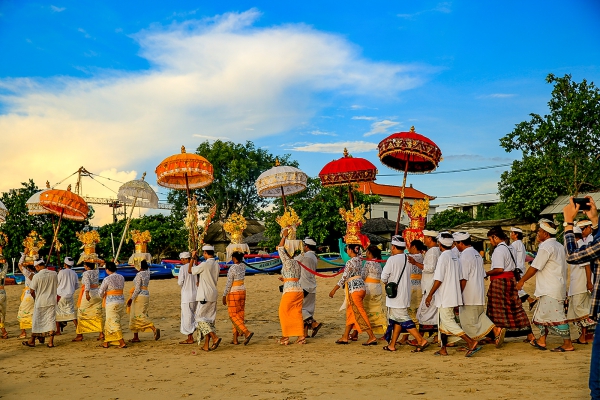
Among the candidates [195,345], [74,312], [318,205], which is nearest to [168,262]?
[318,205]

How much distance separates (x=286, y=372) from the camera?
7.39 meters

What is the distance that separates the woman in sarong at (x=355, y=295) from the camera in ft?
31.3

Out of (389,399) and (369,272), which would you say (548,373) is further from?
(369,272)

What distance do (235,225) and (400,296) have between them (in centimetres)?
825

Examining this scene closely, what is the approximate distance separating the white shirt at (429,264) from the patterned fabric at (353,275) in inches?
44.7

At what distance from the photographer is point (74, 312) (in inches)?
472

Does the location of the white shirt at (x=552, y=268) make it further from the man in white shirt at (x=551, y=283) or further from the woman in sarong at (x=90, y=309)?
the woman in sarong at (x=90, y=309)

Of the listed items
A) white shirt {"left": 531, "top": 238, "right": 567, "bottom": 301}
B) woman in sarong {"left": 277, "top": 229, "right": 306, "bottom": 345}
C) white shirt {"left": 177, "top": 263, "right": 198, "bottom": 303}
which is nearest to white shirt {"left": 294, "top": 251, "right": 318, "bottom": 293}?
woman in sarong {"left": 277, "top": 229, "right": 306, "bottom": 345}

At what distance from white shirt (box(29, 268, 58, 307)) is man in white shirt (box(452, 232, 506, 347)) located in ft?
24.8

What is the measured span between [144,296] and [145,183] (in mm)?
5913

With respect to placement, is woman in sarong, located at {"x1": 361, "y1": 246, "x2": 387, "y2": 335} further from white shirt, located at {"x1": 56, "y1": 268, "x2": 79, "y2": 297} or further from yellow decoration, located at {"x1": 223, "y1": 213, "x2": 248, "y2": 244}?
white shirt, located at {"x1": 56, "y1": 268, "x2": 79, "y2": 297}

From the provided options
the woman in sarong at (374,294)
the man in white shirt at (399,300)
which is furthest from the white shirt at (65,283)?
the man in white shirt at (399,300)

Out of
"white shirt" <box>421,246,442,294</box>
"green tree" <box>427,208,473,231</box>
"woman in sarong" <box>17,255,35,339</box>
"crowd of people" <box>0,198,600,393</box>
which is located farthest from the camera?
"green tree" <box>427,208,473,231</box>

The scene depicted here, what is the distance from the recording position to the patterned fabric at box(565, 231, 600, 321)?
178 inches
